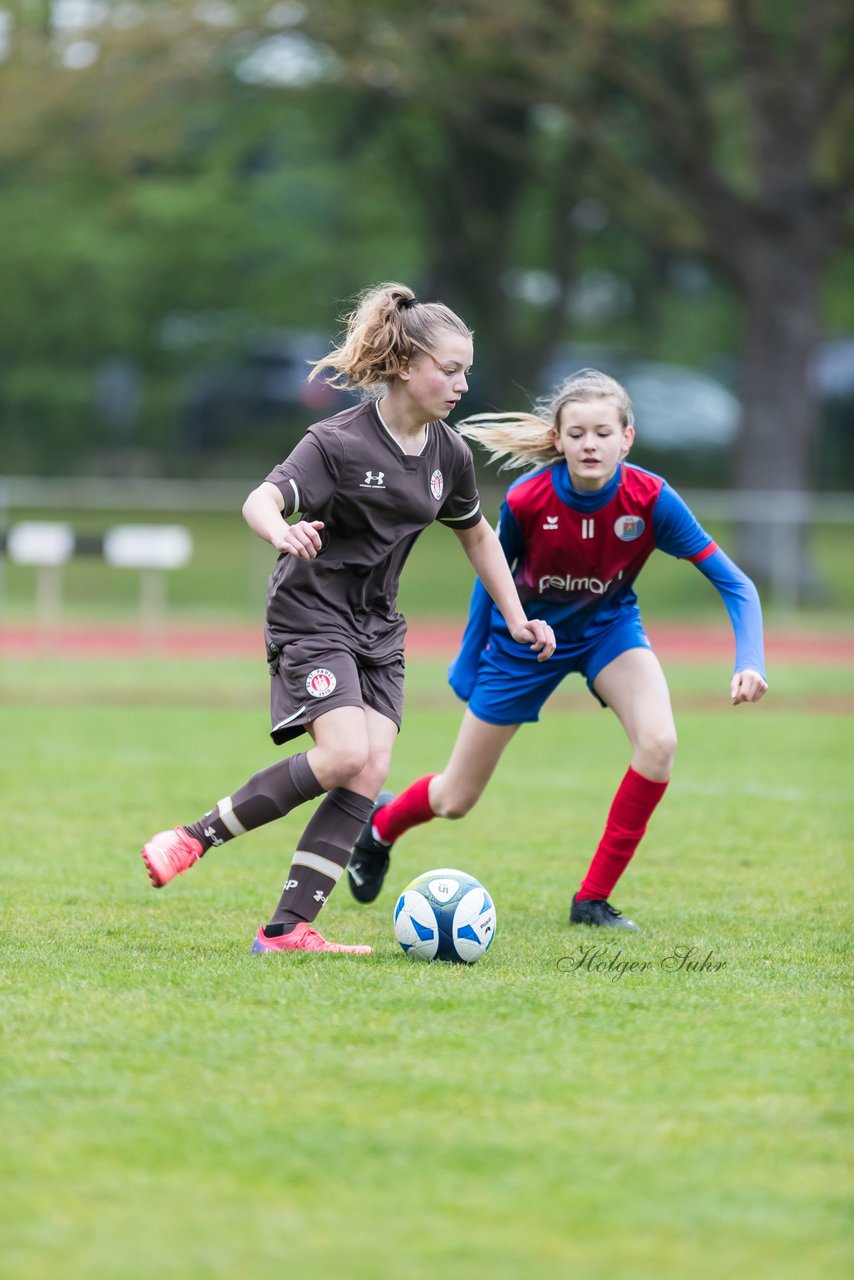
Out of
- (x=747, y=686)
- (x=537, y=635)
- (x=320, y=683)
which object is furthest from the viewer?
(x=537, y=635)

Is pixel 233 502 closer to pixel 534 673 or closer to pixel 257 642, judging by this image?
pixel 257 642

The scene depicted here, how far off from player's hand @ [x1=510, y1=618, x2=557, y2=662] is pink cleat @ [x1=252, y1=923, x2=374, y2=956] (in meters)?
1.11

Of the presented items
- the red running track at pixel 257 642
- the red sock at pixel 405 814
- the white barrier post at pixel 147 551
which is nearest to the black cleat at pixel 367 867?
the red sock at pixel 405 814

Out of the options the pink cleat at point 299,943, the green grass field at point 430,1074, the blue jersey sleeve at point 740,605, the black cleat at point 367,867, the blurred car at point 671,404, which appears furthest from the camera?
the blurred car at point 671,404

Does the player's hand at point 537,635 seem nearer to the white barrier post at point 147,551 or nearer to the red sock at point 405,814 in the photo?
the red sock at point 405,814

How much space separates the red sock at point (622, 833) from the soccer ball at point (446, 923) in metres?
0.82

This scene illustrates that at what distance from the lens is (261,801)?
17.2 feet

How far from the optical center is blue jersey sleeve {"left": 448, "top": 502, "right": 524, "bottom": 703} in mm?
6156

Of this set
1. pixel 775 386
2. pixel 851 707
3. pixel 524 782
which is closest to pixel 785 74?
pixel 775 386

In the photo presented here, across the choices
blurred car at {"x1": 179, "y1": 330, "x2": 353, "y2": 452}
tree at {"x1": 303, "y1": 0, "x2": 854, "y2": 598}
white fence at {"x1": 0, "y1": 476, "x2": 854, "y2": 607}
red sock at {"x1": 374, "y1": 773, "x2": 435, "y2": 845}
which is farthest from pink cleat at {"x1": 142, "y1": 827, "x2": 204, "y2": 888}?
blurred car at {"x1": 179, "y1": 330, "x2": 353, "y2": 452}

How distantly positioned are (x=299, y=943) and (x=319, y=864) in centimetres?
24

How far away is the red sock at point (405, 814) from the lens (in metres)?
6.52

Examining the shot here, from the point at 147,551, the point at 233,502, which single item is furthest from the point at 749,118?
the point at 147,551

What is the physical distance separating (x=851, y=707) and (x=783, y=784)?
15.4ft
